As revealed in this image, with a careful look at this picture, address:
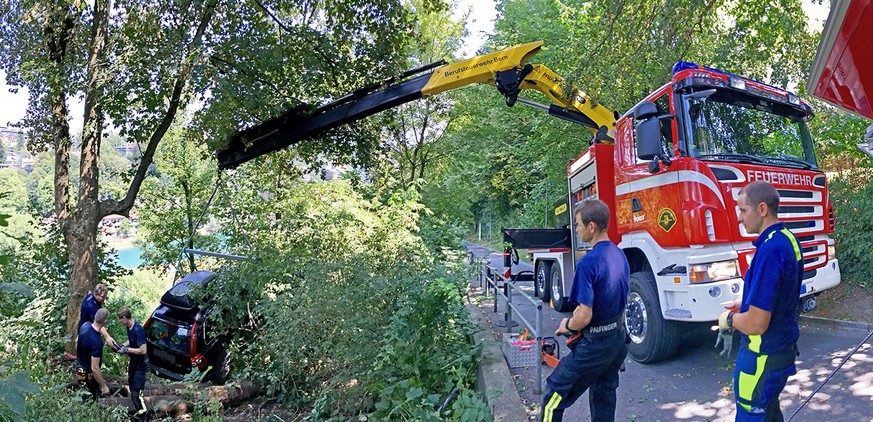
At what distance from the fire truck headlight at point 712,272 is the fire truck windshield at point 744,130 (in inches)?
41.0

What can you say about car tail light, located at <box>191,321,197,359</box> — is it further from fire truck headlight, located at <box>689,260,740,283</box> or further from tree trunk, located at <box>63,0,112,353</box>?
fire truck headlight, located at <box>689,260,740,283</box>

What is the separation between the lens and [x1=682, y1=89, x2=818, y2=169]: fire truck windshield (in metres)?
5.16

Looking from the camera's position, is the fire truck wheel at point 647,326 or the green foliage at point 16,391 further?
the fire truck wheel at point 647,326

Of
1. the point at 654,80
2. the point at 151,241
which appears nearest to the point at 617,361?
the point at 654,80

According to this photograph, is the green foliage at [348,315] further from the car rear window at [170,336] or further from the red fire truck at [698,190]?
the red fire truck at [698,190]

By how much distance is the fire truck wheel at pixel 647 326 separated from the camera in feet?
17.5

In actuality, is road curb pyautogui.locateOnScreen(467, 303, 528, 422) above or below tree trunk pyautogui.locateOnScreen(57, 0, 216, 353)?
below

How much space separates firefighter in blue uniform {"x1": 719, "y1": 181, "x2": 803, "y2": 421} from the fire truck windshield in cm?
242

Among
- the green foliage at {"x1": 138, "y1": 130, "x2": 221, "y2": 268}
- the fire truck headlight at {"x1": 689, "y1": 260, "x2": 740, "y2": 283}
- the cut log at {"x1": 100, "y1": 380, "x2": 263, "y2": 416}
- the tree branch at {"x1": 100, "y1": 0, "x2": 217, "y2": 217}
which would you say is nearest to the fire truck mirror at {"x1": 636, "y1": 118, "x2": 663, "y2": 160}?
the fire truck headlight at {"x1": 689, "y1": 260, "x2": 740, "y2": 283}

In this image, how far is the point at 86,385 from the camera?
23.2 feet

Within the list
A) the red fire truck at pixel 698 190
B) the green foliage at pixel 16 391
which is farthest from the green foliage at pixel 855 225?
the green foliage at pixel 16 391

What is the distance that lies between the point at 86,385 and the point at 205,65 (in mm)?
4675

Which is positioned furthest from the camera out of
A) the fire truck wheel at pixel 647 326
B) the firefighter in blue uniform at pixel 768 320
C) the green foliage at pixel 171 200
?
the green foliage at pixel 171 200

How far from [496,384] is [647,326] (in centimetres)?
187
